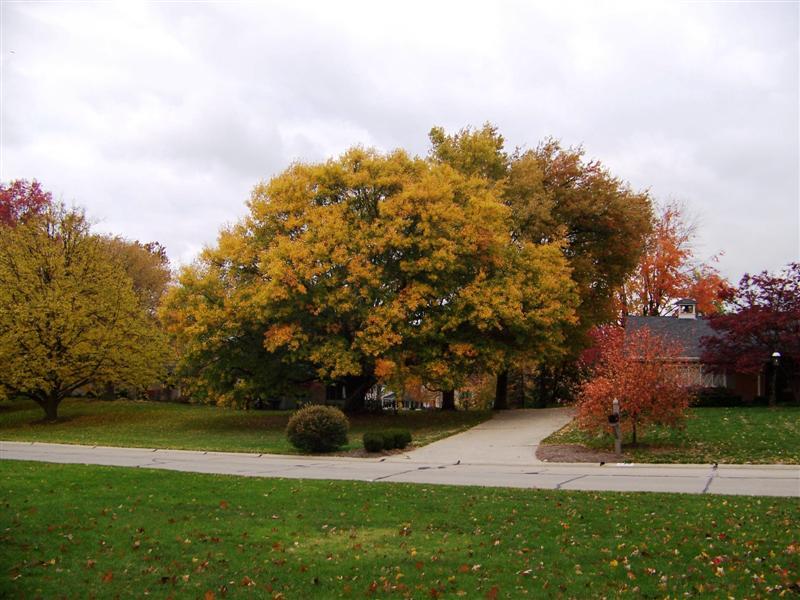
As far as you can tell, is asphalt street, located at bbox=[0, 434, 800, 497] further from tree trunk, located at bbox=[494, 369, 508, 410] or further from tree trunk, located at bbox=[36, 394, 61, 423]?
tree trunk, located at bbox=[494, 369, 508, 410]

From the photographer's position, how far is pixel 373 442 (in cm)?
2041

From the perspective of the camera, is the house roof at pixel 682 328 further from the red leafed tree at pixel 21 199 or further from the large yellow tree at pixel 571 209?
the red leafed tree at pixel 21 199

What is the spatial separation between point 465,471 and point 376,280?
478 inches

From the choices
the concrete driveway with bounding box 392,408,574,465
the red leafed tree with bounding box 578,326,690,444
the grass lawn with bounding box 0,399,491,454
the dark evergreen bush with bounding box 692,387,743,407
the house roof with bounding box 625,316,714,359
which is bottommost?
the grass lawn with bounding box 0,399,491,454

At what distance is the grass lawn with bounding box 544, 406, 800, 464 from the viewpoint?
17.3 metres

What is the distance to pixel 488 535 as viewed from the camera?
9180mm

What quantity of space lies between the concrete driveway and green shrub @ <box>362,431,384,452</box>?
0.85 metres

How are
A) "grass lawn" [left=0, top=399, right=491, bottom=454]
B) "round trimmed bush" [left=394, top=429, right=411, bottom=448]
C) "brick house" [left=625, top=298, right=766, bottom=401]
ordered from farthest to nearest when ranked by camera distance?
"brick house" [left=625, top=298, right=766, bottom=401] → "grass lawn" [left=0, top=399, right=491, bottom=454] → "round trimmed bush" [left=394, top=429, right=411, bottom=448]

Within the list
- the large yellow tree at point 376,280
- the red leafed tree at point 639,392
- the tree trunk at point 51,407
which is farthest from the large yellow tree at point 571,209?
the tree trunk at point 51,407

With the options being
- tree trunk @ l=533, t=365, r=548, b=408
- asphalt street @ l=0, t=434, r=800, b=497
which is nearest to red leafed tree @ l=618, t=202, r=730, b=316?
tree trunk @ l=533, t=365, r=548, b=408

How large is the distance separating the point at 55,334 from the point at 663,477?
2776 centimetres

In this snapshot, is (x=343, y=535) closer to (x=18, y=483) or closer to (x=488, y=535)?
(x=488, y=535)

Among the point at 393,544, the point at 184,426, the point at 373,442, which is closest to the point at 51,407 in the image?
the point at 184,426

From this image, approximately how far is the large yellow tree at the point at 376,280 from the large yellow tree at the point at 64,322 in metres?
5.47
